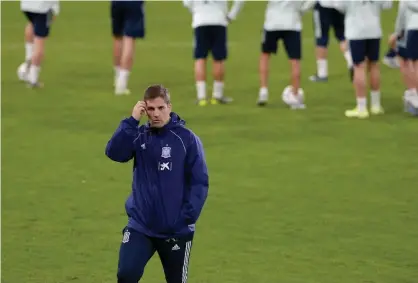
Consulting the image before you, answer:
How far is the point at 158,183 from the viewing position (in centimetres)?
709

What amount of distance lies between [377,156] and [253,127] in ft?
7.24

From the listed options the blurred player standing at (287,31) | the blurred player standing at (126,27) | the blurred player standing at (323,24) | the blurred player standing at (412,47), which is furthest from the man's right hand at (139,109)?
the blurred player standing at (323,24)

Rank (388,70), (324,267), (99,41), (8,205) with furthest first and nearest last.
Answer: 1. (99,41)
2. (388,70)
3. (8,205)
4. (324,267)

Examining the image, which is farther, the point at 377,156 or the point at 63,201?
the point at 377,156

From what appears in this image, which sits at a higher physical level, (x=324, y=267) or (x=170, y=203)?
(x=170, y=203)

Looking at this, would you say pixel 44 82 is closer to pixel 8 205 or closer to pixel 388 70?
pixel 388 70

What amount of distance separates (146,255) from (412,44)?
28.1 feet

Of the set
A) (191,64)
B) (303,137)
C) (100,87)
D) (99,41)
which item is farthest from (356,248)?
(99,41)

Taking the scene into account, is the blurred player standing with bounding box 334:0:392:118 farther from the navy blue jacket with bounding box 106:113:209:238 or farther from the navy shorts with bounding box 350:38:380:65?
the navy blue jacket with bounding box 106:113:209:238

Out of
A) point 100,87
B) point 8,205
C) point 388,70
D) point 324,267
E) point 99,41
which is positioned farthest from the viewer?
point 99,41

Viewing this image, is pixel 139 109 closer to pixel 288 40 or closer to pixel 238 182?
pixel 238 182

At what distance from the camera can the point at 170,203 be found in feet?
23.2

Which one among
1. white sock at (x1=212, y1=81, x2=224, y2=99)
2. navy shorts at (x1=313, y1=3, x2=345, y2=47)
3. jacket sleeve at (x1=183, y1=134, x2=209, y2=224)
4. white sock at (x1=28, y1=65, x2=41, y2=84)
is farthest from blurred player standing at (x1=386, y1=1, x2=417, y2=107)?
jacket sleeve at (x1=183, y1=134, x2=209, y2=224)

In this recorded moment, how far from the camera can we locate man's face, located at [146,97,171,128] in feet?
22.9
